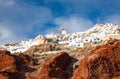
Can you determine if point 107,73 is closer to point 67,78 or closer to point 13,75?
point 67,78

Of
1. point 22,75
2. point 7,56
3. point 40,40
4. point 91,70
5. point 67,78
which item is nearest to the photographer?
point 91,70

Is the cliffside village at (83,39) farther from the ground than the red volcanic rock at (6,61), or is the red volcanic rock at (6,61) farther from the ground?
the cliffside village at (83,39)

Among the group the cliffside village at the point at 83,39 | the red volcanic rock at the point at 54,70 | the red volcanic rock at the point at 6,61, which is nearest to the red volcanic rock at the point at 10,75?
the red volcanic rock at the point at 54,70

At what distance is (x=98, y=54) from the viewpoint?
140 feet

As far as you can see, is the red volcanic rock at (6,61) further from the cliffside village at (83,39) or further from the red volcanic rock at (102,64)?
the cliffside village at (83,39)

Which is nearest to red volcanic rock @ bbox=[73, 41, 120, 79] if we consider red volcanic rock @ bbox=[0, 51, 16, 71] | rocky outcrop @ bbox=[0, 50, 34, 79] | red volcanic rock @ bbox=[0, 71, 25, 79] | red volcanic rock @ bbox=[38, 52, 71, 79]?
red volcanic rock @ bbox=[38, 52, 71, 79]

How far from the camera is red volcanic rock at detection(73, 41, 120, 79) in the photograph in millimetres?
41344

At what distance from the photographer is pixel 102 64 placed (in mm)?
41875

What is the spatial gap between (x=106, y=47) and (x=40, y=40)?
103 m

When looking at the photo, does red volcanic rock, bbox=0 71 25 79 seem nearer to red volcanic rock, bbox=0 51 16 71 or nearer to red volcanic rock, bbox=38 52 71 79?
red volcanic rock, bbox=38 52 71 79

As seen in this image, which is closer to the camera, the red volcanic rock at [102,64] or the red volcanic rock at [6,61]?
the red volcanic rock at [102,64]

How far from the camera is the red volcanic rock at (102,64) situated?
4134 centimetres

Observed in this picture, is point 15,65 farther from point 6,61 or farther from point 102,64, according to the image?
point 102,64

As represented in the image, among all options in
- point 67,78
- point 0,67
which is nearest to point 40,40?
point 0,67
